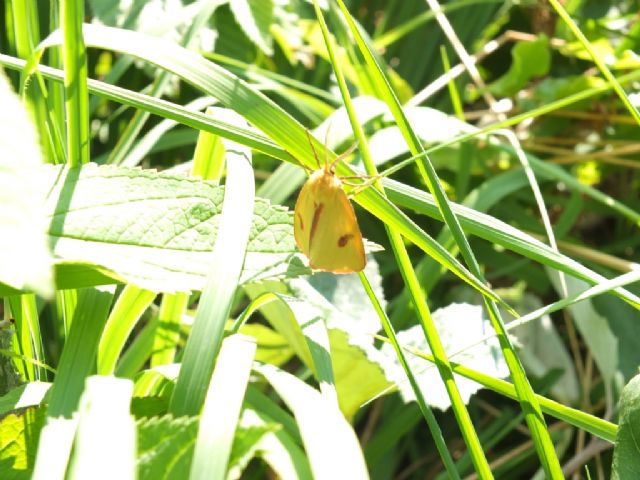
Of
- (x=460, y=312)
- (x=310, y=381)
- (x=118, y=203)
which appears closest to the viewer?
(x=118, y=203)

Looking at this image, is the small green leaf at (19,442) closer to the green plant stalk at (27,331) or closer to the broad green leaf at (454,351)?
the green plant stalk at (27,331)

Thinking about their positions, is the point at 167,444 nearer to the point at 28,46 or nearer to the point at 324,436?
the point at 324,436

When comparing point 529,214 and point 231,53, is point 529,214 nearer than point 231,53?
No

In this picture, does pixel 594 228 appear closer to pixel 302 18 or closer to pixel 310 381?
pixel 302 18

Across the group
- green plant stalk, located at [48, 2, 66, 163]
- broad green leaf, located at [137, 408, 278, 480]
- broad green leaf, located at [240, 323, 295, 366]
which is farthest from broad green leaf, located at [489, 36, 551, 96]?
broad green leaf, located at [137, 408, 278, 480]

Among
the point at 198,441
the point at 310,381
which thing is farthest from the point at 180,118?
the point at 310,381

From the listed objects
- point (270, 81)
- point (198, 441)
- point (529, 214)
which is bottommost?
point (198, 441)

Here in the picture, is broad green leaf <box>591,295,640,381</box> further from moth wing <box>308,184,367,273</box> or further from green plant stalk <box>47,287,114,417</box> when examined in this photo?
green plant stalk <box>47,287,114,417</box>
